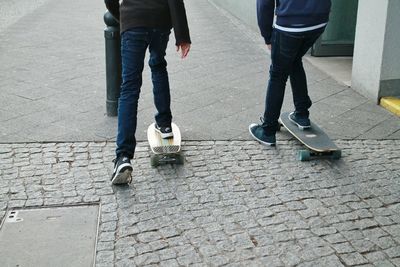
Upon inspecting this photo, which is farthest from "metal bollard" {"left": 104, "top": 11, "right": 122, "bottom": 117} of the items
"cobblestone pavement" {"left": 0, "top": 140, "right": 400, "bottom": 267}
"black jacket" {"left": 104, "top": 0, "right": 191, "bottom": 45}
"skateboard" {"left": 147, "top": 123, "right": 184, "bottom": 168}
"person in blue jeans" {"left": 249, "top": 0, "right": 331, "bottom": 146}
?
"person in blue jeans" {"left": 249, "top": 0, "right": 331, "bottom": 146}

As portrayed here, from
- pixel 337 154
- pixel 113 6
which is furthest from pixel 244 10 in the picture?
pixel 113 6

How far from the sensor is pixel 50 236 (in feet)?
12.3

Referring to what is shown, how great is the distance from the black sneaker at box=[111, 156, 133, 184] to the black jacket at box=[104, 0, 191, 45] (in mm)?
917

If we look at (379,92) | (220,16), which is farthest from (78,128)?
(220,16)

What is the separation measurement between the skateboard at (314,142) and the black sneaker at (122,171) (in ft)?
4.57

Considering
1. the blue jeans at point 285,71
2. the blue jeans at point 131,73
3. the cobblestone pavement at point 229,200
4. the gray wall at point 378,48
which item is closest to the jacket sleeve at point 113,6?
the blue jeans at point 131,73

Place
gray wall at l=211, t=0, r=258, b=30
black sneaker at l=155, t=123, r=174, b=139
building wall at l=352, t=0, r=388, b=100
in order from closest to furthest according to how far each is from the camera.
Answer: black sneaker at l=155, t=123, r=174, b=139 → building wall at l=352, t=0, r=388, b=100 → gray wall at l=211, t=0, r=258, b=30

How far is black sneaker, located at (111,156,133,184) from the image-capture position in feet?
14.1

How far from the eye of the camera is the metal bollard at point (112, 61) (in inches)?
219

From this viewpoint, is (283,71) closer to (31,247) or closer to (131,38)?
(131,38)

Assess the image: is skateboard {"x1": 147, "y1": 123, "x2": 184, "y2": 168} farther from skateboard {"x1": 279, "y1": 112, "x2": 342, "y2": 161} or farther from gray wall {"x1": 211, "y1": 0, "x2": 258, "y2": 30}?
gray wall {"x1": 211, "y1": 0, "x2": 258, "y2": 30}

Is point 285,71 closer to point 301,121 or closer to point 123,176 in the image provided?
point 301,121

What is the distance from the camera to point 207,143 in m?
5.22

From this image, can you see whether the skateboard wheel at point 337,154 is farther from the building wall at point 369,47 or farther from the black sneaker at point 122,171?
the building wall at point 369,47
